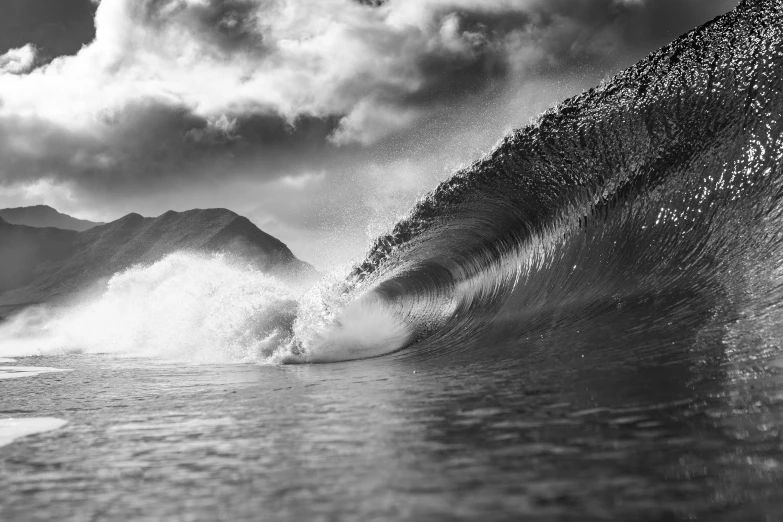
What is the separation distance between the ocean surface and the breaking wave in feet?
0.08

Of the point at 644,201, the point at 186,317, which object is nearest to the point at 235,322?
the point at 186,317

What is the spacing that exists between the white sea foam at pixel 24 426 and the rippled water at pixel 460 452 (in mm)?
136

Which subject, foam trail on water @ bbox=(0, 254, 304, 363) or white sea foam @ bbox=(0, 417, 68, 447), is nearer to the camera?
white sea foam @ bbox=(0, 417, 68, 447)

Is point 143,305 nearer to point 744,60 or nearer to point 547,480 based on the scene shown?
point 744,60

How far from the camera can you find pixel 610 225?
19.4 feet

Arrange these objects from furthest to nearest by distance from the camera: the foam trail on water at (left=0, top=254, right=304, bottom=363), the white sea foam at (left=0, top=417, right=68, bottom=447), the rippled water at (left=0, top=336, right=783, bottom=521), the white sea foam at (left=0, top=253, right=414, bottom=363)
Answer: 1. the foam trail on water at (left=0, top=254, right=304, bottom=363)
2. the white sea foam at (left=0, top=253, right=414, bottom=363)
3. the white sea foam at (left=0, top=417, right=68, bottom=447)
4. the rippled water at (left=0, top=336, right=783, bottom=521)

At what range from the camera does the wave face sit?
432 cm

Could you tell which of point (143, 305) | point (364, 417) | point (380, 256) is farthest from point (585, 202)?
point (143, 305)

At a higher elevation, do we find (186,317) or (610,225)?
(610,225)

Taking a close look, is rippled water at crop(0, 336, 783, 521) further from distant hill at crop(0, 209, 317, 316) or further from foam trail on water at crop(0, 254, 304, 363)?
distant hill at crop(0, 209, 317, 316)

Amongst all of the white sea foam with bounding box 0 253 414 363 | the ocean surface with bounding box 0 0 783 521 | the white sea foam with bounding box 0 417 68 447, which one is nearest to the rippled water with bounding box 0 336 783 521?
the ocean surface with bounding box 0 0 783 521

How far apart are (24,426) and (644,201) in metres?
5.23

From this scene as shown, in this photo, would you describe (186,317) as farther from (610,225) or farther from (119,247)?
(119,247)

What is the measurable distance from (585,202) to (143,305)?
18550mm
